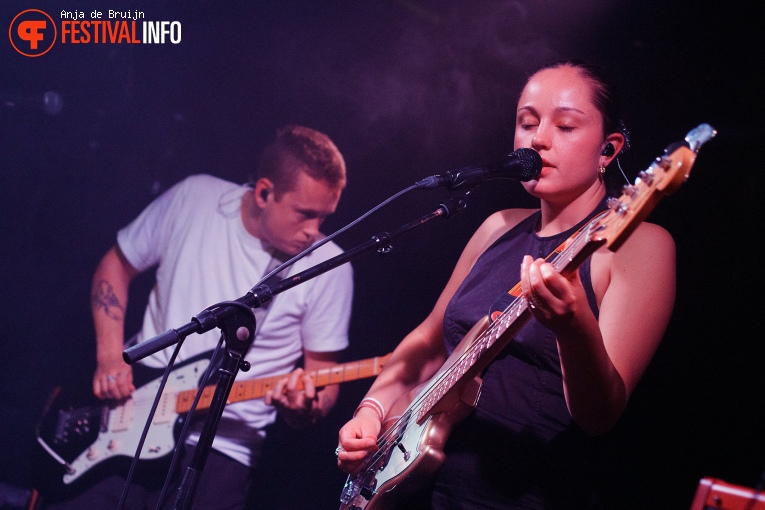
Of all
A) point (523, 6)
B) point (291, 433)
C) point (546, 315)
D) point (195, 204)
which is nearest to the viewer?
point (546, 315)

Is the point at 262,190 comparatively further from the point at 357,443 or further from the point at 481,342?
the point at 481,342

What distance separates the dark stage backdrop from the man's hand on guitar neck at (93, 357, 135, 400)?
9cm

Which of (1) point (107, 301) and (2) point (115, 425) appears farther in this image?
(1) point (107, 301)

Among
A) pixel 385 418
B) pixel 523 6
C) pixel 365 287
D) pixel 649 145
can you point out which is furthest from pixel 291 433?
pixel 523 6

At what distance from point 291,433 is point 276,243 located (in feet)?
3.10

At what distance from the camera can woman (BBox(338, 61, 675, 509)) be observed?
138 cm

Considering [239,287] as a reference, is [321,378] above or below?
below

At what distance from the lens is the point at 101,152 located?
11.7ft

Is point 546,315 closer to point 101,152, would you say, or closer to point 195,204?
point 195,204

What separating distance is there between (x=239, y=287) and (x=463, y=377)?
1.94 meters

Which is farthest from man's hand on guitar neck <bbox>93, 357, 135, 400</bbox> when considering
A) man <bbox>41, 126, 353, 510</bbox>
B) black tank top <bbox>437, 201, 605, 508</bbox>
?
black tank top <bbox>437, 201, 605, 508</bbox>

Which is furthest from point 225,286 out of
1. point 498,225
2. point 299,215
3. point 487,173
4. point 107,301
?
point 487,173

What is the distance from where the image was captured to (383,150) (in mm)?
3271

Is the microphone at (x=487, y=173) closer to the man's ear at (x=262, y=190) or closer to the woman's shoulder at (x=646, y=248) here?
the woman's shoulder at (x=646, y=248)
